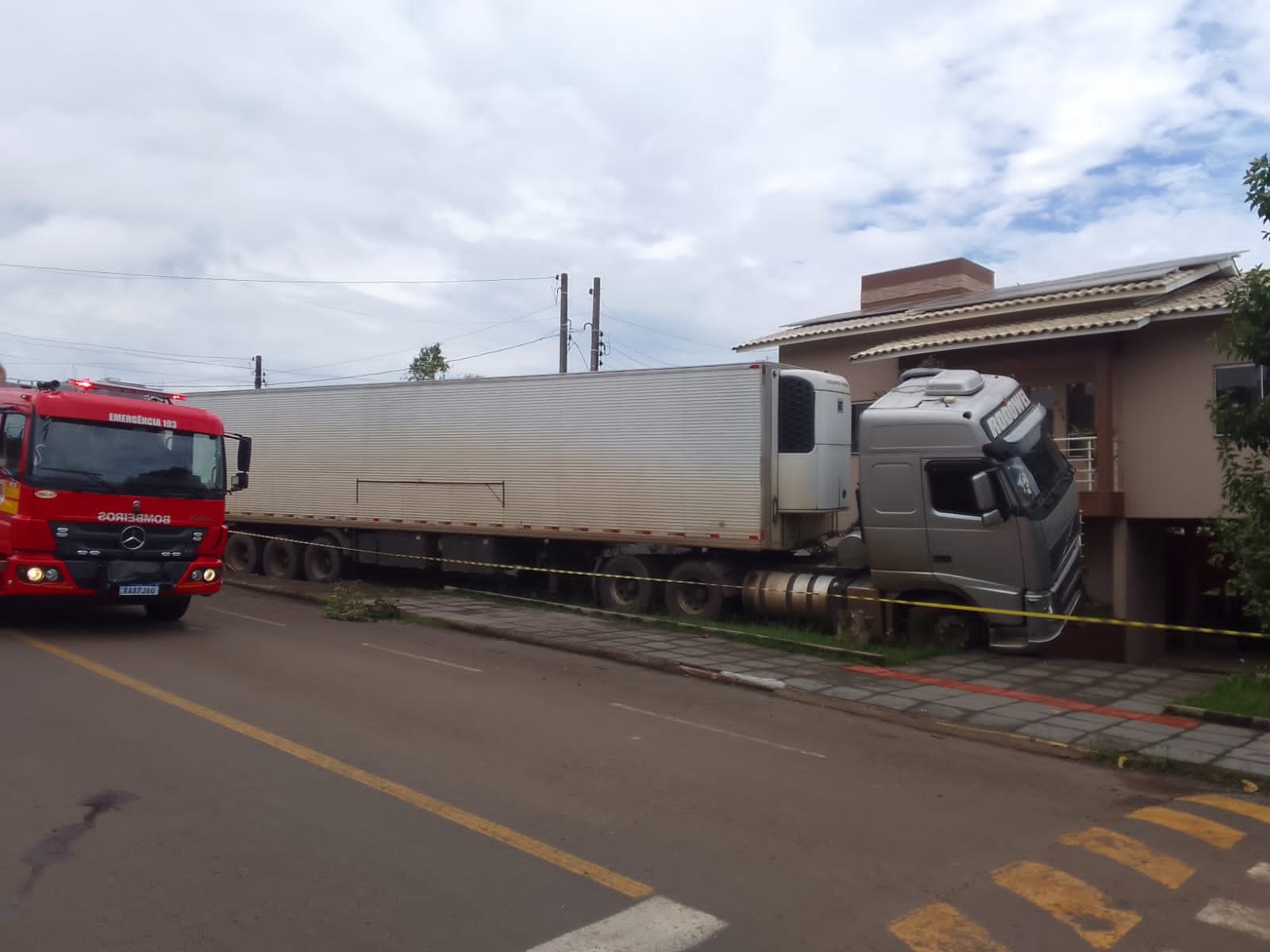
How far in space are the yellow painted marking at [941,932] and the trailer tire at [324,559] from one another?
51.7ft

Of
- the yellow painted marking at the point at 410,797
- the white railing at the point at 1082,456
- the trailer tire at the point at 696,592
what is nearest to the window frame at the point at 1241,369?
the white railing at the point at 1082,456

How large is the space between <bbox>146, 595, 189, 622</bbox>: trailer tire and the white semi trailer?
5.04 metres

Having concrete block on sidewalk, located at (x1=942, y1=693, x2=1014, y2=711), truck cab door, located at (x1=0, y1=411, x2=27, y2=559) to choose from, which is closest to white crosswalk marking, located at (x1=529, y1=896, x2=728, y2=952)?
concrete block on sidewalk, located at (x1=942, y1=693, x2=1014, y2=711)

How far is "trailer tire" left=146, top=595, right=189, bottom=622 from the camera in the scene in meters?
13.0

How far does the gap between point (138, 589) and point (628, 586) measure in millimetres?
6934

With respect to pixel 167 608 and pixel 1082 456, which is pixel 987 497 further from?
pixel 167 608

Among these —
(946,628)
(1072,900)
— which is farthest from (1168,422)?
(1072,900)

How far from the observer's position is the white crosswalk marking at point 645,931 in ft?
13.9

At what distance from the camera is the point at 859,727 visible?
358 inches

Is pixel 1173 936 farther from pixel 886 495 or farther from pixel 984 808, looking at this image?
pixel 886 495

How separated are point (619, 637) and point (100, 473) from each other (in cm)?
649

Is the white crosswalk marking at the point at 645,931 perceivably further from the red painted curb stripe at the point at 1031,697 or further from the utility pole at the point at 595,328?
the utility pole at the point at 595,328

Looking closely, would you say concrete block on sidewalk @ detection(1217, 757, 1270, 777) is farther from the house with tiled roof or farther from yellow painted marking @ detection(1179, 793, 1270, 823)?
the house with tiled roof

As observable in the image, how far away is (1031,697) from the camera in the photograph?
1060cm
